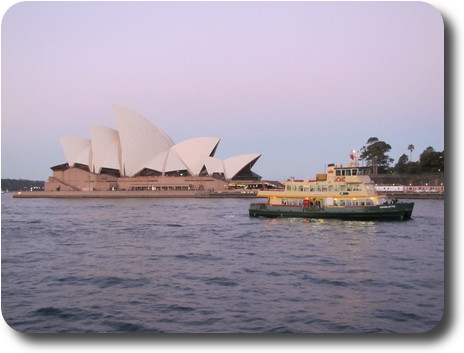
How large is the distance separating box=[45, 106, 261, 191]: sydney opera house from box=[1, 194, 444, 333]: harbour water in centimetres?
5053

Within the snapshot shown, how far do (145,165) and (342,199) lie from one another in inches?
1897

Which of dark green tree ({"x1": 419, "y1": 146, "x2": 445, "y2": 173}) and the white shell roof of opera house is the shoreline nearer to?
the white shell roof of opera house

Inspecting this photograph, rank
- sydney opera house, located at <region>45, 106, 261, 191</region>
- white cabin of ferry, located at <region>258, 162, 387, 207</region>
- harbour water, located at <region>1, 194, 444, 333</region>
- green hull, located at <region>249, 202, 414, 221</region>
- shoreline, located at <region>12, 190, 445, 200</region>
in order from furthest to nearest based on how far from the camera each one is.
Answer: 1. sydney opera house, located at <region>45, 106, 261, 191</region>
2. shoreline, located at <region>12, 190, 445, 200</region>
3. white cabin of ferry, located at <region>258, 162, 387, 207</region>
4. green hull, located at <region>249, 202, 414, 221</region>
5. harbour water, located at <region>1, 194, 444, 333</region>

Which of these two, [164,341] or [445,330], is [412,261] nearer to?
[445,330]

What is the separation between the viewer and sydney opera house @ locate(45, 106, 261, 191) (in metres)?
68.4

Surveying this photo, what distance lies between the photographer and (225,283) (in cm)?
1004

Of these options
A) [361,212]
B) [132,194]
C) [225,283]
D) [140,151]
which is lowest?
[225,283]

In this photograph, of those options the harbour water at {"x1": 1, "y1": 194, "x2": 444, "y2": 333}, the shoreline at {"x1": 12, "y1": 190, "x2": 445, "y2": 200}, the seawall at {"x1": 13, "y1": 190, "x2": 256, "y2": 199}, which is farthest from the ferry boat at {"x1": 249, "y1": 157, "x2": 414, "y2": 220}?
A: the seawall at {"x1": 13, "y1": 190, "x2": 256, "y2": 199}

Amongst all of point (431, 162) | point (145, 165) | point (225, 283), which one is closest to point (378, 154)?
point (431, 162)

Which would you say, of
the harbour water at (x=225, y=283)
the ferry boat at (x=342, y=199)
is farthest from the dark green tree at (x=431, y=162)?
the harbour water at (x=225, y=283)

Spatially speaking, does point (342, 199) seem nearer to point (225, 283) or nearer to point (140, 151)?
point (225, 283)

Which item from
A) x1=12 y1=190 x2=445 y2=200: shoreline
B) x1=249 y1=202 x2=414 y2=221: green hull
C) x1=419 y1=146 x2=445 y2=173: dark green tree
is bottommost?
x1=249 y1=202 x2=414 y2=221: green hull

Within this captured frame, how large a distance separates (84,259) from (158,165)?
57.2m

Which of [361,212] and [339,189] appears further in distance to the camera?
[339,189]
